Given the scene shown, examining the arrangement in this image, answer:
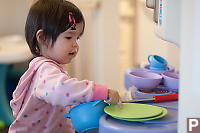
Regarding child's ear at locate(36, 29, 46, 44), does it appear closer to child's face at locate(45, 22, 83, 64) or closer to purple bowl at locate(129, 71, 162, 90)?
child's face at locate(45, 22, 83, 64)

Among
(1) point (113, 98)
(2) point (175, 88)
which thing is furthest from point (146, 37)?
(1) point (113, 98)

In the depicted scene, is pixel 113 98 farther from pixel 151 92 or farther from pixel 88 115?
pixel 151 92

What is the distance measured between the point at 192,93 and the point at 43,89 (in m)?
0.34

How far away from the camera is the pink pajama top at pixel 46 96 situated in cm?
57

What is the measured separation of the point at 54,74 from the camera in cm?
62

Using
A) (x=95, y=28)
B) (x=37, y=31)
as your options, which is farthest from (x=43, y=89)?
(x=95, y=28)

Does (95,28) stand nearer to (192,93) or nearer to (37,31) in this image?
(37,31)

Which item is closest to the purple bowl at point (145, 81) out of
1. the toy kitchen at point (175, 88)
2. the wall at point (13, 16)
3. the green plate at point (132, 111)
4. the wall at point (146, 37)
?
the toy kitchen at point (175, 88)

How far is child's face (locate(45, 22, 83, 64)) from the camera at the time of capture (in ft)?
2.43

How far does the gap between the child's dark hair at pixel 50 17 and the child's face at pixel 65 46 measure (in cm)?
1

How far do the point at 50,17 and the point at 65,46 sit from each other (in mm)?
91

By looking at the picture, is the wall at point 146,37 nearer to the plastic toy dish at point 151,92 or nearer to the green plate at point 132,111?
the plastic toy dish at point 151,92

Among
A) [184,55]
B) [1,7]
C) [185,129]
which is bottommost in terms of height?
[185,129]

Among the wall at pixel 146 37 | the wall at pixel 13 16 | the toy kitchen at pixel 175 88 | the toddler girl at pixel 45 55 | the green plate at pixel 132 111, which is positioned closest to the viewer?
the toy kitchen at pixel 175 88
